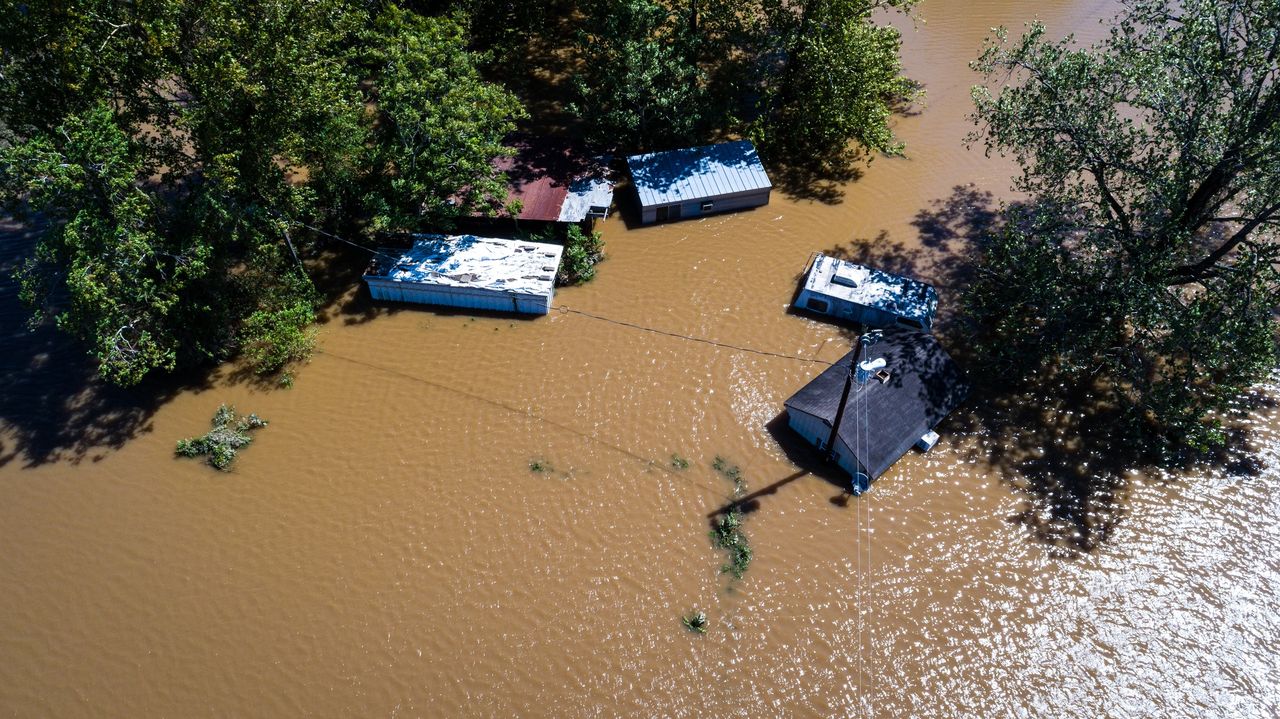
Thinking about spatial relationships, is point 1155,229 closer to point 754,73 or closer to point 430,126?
point 754,73

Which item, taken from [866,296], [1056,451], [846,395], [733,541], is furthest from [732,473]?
[1056,451]

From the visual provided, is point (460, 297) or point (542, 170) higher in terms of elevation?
point (542, 170)

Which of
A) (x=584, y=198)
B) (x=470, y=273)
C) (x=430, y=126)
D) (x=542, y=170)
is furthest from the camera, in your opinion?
(x=542, y=170)

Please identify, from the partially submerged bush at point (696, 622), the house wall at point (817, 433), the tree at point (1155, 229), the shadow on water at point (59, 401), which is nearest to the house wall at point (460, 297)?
the shadow on water at point (59, 401)

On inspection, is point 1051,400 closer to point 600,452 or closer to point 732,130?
point 600,452

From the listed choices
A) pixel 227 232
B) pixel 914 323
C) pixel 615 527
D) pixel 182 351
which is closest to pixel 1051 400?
pixel 914 323
